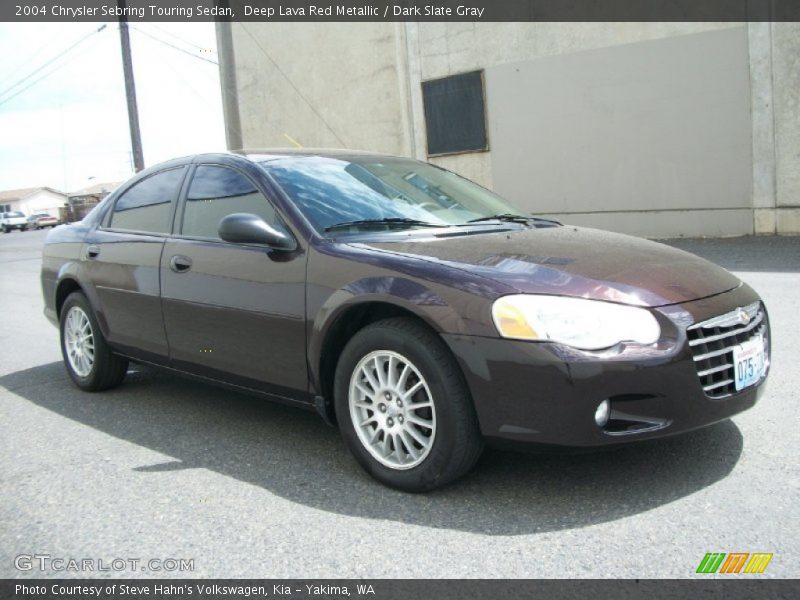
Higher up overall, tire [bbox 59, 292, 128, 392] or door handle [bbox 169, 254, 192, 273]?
door handle [bbox 169, 254, 192, 273]

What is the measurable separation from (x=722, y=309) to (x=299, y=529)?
1939 millimetres

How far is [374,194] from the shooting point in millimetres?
4418

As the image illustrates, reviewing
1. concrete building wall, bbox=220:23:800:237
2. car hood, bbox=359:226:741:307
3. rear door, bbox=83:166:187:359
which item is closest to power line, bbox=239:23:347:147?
concrete building wall, bbox=220:23:800:237

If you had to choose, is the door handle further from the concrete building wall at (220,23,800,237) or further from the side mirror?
the concrete building wall at (220,23,800,237)

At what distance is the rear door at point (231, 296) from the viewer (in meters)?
4.07

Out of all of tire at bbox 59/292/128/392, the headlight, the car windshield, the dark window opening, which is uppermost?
the dark window opening

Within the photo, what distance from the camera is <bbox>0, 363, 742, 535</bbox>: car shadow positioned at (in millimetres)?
3348

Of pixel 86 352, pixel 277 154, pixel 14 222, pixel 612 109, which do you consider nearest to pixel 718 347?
pixel 277 154

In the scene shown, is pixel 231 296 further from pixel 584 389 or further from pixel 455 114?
pixel 455 114

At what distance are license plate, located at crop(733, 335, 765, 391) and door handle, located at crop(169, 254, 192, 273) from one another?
283 cm

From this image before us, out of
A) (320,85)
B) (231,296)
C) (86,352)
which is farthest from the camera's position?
(320,85)

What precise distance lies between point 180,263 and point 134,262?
1.88 ft

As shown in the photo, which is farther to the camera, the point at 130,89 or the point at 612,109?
the point at 130,89

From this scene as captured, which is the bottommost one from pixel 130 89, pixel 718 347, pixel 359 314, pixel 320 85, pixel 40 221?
pixel 40 221
